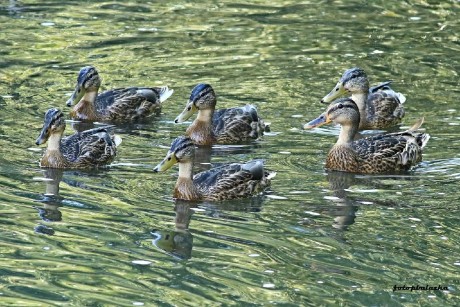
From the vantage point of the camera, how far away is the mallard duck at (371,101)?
17.0 m

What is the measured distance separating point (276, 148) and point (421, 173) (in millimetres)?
1870

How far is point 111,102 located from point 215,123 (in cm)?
171

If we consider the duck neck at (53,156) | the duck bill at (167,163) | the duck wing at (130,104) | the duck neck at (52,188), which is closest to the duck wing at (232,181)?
the duck bill at (167,163)

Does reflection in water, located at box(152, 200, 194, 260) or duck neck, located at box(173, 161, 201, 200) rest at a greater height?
duck neck, located at box(173, 161, 201, 200)

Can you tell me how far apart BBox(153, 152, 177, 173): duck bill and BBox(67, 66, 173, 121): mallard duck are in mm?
3840

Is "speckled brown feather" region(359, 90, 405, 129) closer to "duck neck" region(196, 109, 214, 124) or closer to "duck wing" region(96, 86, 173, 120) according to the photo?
"duck neck" region(196, 109, 214, 124)

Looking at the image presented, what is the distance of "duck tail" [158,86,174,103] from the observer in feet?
56.9

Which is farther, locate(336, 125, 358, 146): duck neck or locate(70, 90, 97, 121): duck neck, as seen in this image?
locate(70, 90, 97, 121): duck neck

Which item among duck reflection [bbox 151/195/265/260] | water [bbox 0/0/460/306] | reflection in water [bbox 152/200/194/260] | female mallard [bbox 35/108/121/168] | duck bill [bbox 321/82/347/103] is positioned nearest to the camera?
water [bbox 0/0/460/306]

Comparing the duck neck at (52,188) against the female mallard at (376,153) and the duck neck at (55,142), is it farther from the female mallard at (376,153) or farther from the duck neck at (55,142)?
the female mallard at (376,153)

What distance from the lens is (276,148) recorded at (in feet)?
50.5

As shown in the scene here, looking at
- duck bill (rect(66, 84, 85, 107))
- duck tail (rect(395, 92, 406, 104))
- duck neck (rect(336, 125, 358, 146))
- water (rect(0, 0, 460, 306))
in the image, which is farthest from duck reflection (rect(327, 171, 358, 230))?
duck bill (rect(66, 84, 85, 107))

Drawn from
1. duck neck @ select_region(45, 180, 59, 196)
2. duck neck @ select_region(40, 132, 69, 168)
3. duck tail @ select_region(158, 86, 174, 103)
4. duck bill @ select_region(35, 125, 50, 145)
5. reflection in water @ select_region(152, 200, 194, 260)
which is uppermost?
duck tail @ select_region(158, 86, 174, 103)

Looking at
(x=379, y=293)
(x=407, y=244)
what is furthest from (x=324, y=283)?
(x=407, y=244)
